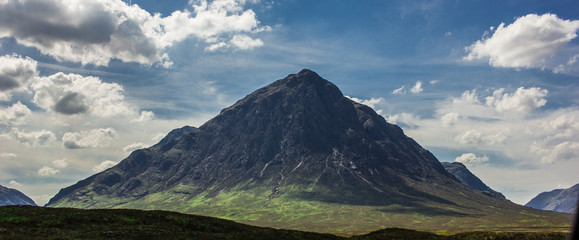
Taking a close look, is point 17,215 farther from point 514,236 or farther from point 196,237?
point 514,236

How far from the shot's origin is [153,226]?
2581 inches

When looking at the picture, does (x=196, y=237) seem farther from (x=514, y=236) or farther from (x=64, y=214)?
(x=514, y=236)

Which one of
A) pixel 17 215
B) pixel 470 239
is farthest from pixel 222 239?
pixel 470 239

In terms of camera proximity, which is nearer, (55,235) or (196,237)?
(55,235)

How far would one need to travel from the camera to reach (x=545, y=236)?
68.3m

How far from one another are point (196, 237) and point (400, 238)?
1492 inches

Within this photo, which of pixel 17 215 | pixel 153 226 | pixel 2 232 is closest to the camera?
pixel 2 232

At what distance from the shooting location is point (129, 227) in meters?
63.2

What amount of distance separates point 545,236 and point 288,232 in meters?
50.8

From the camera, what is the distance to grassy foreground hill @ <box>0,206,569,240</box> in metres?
56.4

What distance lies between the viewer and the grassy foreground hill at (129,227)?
56.4m

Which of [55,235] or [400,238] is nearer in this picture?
[55,235]

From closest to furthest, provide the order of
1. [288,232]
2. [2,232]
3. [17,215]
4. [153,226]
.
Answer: [2,232] → [17,215] → [153,226] → [288,232]

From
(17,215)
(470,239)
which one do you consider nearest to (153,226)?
(17,215)
